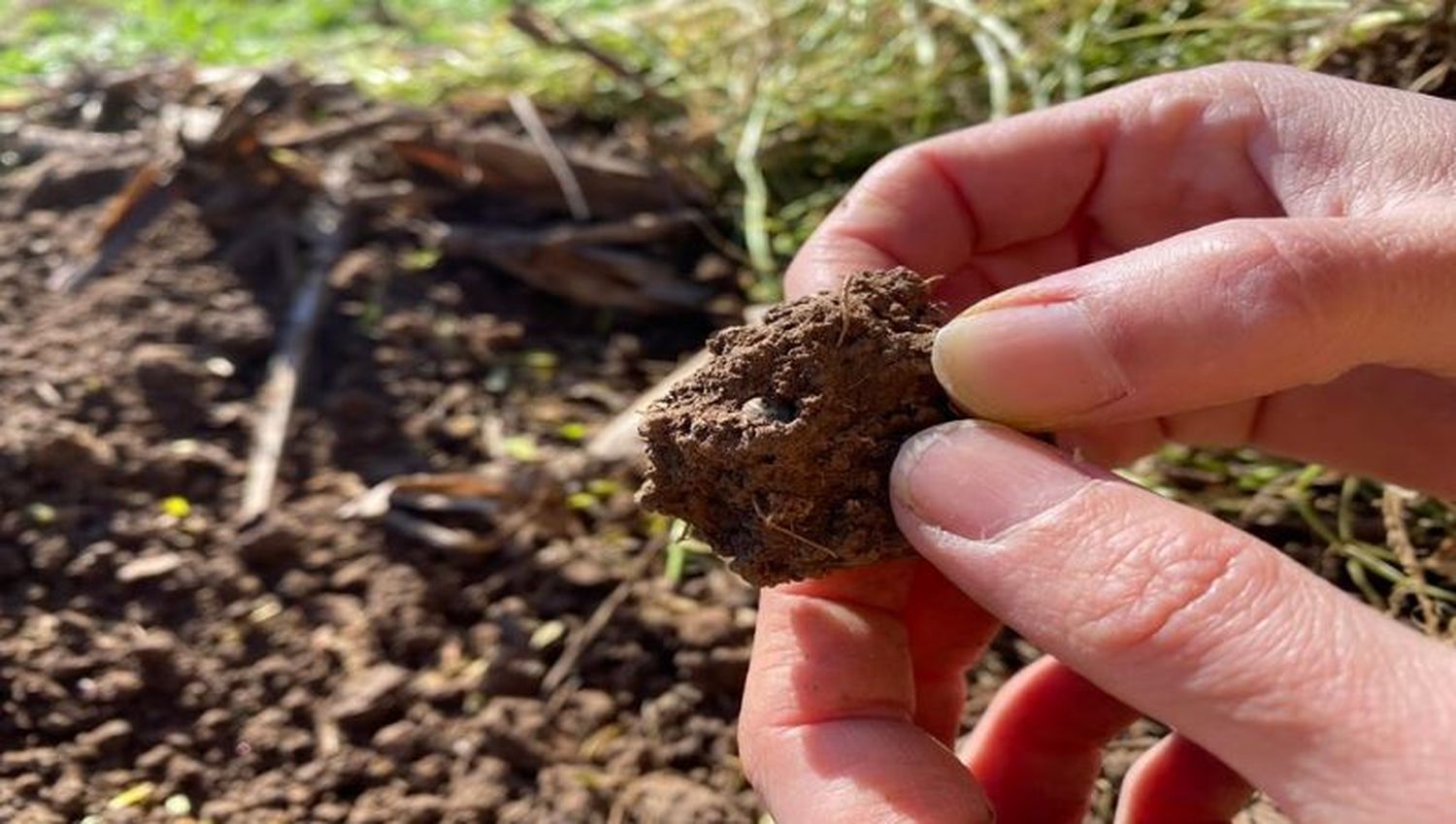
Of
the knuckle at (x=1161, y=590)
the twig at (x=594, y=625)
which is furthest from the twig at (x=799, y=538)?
the twig at (x=594, y=625)

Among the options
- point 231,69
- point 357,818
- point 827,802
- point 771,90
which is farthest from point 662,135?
point 827,802

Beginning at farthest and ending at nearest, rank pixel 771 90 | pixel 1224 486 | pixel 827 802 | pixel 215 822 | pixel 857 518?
pixel 771 90
pixel 1224 486
pixel 215 822
pixel 857 518
pixel 827 802

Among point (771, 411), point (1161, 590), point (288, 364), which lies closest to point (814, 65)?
point (288, 364)

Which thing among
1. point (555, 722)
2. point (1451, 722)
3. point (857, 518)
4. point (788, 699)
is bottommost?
point (555, 722)

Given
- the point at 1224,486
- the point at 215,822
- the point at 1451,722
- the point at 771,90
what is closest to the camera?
the point at 1451,722

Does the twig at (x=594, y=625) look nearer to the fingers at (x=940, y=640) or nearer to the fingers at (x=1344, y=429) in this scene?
the fingers at (x=940, y=640)

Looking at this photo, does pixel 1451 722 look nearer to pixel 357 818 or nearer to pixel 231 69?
pixel 357 818

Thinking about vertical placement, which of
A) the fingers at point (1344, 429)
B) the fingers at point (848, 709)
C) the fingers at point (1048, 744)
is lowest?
the fingers at point (1048, 744)
